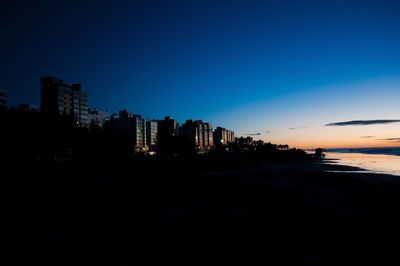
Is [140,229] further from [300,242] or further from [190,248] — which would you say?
[300,242]

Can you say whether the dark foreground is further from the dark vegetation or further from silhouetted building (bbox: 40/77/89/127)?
silhouetted building (bbox: 40/77/89/127)

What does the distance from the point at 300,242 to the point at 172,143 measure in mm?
97163

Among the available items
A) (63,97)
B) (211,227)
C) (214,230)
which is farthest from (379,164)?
(63,97)

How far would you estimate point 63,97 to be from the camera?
15225 centimetres


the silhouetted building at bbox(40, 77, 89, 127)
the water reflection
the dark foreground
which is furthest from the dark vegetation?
the silhouetted building at bbox(40, 77, 89, 127)

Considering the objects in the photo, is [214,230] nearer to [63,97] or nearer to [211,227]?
[211,227]

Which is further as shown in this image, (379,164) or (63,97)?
(63,97)

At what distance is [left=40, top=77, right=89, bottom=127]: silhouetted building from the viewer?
148375 mm

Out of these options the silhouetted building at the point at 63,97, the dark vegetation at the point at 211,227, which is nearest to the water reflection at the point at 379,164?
the dark vegetation at the point at 211,227

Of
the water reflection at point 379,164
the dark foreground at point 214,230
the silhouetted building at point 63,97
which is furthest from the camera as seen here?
the silhouetted building at point 63,97

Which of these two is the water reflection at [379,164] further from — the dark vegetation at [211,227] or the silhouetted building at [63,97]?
the silhouetted building at [63,97]

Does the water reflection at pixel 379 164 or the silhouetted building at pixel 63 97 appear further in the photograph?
the silhouetted building at pixel 63 97

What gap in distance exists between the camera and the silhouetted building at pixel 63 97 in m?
148

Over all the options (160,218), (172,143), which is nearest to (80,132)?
(172,143)
